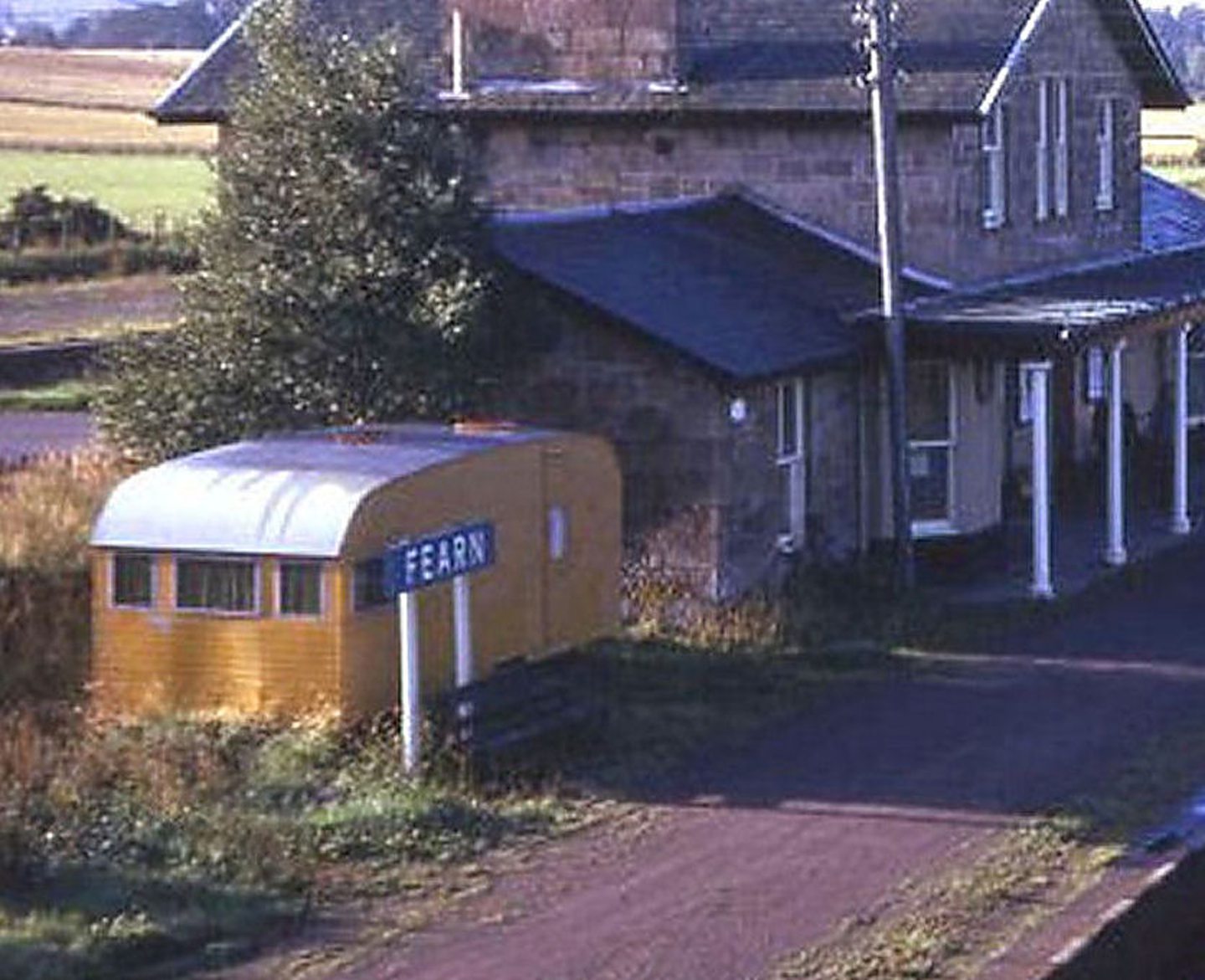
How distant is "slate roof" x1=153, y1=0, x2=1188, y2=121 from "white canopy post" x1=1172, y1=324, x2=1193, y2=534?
3.47 meters

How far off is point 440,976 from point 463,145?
11799mm

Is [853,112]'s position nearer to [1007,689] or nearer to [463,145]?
[463,145]

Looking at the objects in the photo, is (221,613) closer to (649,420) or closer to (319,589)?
(319,589)

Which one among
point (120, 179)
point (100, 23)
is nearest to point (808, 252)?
point (120, 179)

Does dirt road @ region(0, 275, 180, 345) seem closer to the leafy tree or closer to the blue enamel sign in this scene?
the leafy tree

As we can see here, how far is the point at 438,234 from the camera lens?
73.0 feet

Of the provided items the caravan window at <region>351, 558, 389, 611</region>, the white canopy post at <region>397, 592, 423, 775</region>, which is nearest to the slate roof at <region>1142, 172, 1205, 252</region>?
the caravan window at <region>351, 558, 389, 611</region>

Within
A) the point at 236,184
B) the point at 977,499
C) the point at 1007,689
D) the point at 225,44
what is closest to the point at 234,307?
the point at 236,184

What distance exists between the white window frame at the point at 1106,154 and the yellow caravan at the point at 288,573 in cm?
1463

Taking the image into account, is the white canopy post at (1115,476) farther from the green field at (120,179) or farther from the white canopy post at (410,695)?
the green field at (120,179)

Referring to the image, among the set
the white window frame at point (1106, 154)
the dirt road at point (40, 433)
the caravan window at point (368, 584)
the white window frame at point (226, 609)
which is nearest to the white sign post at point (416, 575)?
the caravan window at point (368, 584)

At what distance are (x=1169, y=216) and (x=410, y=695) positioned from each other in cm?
2275

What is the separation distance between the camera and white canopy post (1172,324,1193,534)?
28828 millimetres

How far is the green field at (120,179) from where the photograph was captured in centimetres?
6456
